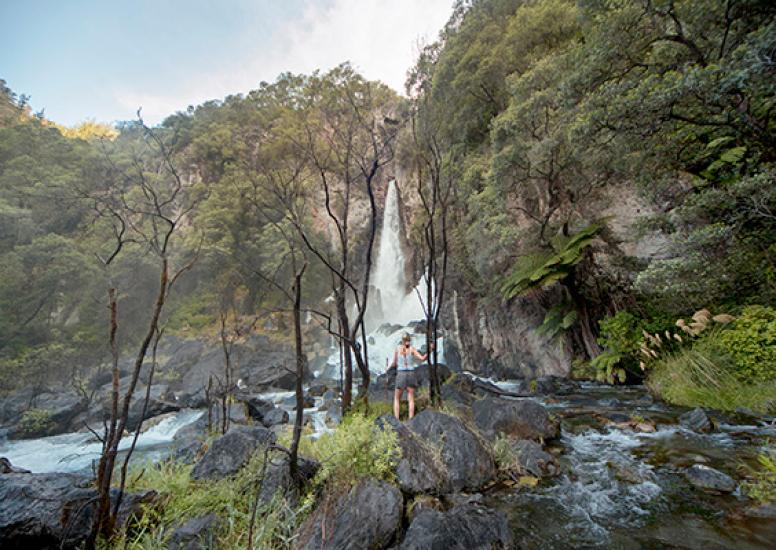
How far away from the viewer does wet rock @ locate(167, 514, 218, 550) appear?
2.39 m

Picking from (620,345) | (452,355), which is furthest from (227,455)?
(452,355)

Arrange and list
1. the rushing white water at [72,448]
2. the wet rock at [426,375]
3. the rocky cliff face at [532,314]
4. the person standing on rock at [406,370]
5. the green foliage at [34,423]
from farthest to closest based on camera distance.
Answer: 1. the green foliage at [34,423]
2. the wet rock at [426,375]
3. the rocky cliff face at [532,314]
4. the rushing white water at [72,448]
5. the person standing on rock at [406,370]

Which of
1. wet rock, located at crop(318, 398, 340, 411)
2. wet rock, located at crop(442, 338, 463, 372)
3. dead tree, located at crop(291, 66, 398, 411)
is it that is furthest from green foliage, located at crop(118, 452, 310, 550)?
wet rock, located at crop(442, 338, 463, 372)

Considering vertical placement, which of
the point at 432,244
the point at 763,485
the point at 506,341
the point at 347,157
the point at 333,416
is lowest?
the point at 333,416

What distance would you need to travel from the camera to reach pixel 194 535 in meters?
2.47

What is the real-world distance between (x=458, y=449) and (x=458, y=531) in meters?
1.50

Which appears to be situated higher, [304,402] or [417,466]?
[417,466]

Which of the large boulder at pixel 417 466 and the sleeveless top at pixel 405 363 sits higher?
the sleeveless top at pixel 405 363

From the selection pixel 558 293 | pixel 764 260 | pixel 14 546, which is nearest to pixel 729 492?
pixel 764 260

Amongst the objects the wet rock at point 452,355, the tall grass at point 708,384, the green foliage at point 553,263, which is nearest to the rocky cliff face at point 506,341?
the wet rock at point 452,355

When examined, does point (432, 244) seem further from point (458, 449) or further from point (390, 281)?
point (390, 281)

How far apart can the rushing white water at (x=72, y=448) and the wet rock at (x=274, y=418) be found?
2.59m

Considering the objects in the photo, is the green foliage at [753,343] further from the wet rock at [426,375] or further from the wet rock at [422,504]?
the wet rock at [426,375]

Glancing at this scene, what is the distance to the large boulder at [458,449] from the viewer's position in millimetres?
3723
